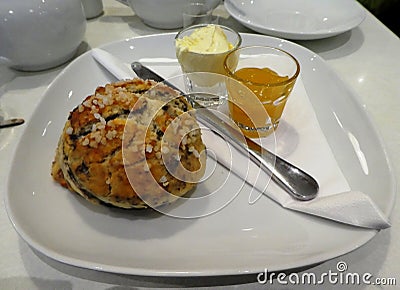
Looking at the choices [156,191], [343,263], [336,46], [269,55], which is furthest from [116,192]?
[336,46]

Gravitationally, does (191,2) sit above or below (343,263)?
above

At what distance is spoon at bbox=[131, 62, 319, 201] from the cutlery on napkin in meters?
0.01

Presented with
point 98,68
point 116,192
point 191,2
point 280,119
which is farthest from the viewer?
point 191,2

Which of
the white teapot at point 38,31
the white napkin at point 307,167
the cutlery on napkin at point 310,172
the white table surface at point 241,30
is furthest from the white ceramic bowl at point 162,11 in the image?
the white napkin at point 307,167

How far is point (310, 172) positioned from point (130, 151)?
0.98ft

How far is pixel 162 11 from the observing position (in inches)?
44.9

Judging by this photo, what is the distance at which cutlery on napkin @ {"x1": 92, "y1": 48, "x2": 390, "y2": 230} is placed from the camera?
0.55 metres

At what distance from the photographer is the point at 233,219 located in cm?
61

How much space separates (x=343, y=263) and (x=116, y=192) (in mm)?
334

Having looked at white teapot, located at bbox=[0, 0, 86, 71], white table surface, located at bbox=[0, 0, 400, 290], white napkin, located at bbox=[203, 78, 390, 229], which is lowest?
white table surface, located at bbox=[0, 0, 400, 290]

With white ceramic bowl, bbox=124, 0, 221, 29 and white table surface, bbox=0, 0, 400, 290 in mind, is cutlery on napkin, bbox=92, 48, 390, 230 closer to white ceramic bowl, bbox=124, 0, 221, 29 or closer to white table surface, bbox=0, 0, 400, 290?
white table surface, bbox=0, 0, 400, 290

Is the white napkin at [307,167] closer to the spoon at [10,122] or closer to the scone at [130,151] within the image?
the scone at [130,151]

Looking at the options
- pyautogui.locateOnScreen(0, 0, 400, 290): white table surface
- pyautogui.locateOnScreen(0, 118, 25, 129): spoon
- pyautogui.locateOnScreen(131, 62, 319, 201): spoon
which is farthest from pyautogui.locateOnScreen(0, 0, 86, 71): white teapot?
pyautogui.locateOnScreen(131, 62, 319, 201): spoon

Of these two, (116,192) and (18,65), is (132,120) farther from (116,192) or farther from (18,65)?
(18,65)
